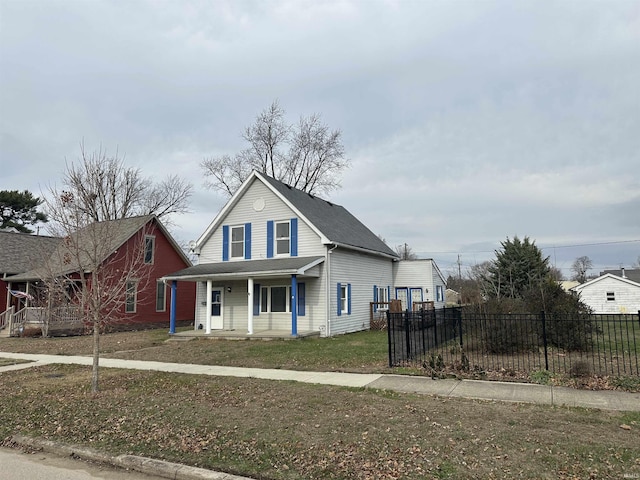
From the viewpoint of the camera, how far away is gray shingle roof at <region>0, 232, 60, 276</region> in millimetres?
26609

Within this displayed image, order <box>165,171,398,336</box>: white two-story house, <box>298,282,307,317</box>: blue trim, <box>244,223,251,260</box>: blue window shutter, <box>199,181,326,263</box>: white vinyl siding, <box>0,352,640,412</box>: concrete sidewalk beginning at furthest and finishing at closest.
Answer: <box>244,223,251,260</box>: blue window shutter
<box>199,181,326,263</box>: white vinyl siding
<box>298,282,307,317</box>: blue trim
<box>165,171,398,336</box>: white two-story house
<box>0,352,640,412</box>: concrete sidewalk

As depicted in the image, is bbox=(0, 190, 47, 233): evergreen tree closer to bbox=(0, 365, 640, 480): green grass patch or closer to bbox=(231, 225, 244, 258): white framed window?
bbox=(231, 225, 244, 258): white framed window

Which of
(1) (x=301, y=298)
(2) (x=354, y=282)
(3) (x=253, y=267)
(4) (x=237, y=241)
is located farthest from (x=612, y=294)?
(3) (x=253, y=267)

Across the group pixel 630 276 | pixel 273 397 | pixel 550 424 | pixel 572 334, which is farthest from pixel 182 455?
pixel 630 276

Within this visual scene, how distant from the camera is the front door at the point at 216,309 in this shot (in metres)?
21.6

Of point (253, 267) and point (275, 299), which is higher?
point (253, 267)

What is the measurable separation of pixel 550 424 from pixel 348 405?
2.88 metres

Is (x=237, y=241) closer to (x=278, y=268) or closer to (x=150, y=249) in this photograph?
(x=278, y=268)

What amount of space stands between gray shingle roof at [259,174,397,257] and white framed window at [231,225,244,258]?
2929mm

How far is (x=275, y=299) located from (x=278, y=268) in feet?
9.41

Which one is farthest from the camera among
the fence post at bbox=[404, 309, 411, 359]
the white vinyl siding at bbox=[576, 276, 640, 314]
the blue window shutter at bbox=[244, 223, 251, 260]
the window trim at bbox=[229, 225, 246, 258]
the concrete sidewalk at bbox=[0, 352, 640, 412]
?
the white vinyl siding at bbox=[576, 276, 640, 314]

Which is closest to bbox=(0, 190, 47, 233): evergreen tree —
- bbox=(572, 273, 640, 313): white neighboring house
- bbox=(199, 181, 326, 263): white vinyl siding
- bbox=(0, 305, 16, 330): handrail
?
bbox=(0, 305, 16, 330): handrail

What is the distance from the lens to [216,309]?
2194cm

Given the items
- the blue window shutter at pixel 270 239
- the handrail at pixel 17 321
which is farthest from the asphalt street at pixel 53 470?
the handrail at pixel 17 321
